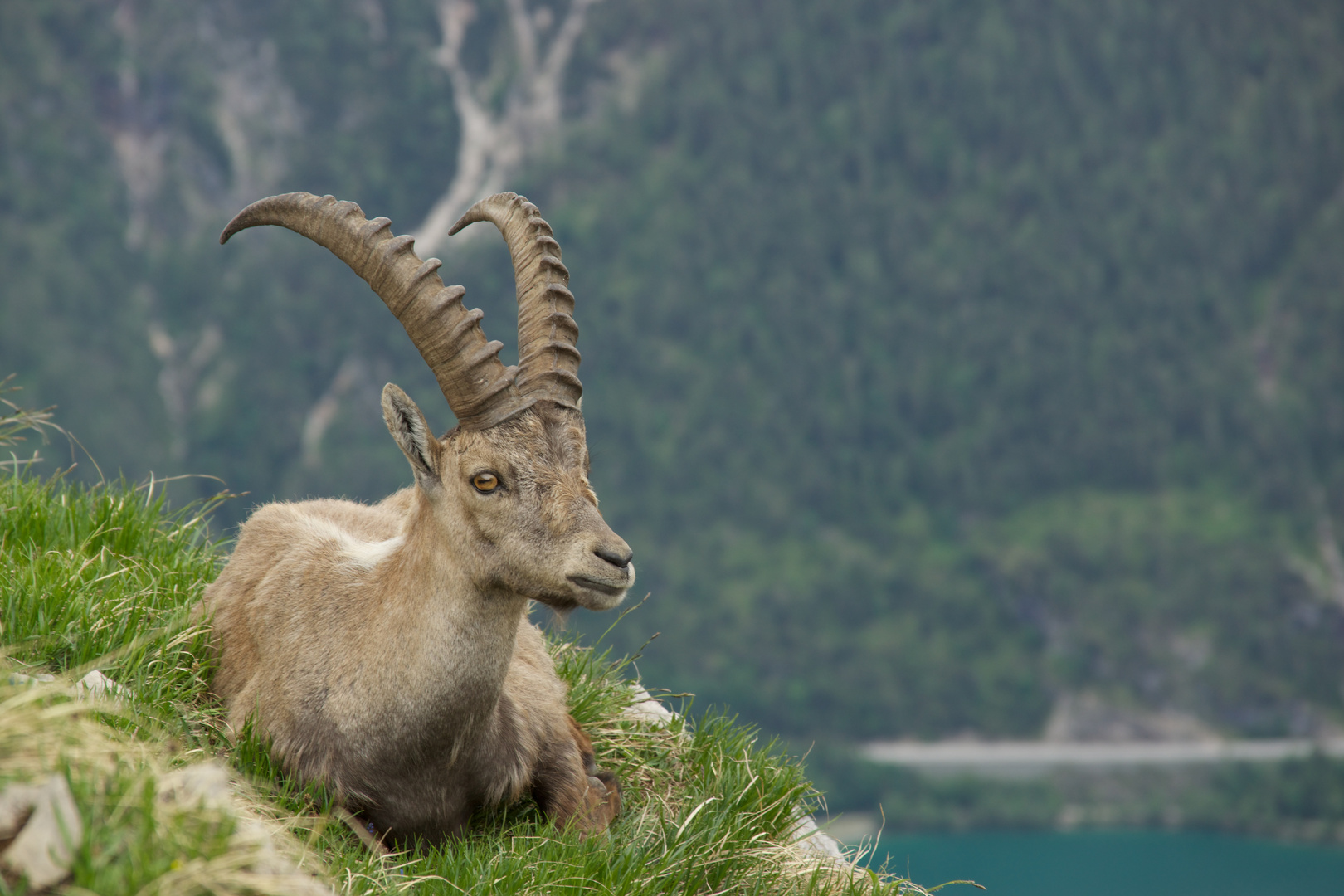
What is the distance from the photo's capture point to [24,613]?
23.2 feet

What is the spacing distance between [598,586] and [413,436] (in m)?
1.35

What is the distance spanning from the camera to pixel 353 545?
8180 mm

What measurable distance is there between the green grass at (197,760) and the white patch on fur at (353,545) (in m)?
0.92

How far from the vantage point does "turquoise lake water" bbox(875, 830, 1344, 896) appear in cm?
15908

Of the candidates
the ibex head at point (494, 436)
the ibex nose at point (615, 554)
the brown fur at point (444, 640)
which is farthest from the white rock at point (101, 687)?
the ibex nose at point (615, 554)

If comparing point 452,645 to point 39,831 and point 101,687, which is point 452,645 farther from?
point 39,831

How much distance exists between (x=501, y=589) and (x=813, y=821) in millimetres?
3135

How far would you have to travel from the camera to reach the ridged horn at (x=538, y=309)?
275 inches

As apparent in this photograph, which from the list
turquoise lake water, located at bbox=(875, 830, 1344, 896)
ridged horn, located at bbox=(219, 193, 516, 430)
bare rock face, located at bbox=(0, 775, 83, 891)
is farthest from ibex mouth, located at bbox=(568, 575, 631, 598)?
turquoise lake water, located at bbox=(875, 830, 1344, 896)

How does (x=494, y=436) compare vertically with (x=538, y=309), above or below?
below

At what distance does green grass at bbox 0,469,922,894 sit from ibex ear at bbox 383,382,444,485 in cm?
176

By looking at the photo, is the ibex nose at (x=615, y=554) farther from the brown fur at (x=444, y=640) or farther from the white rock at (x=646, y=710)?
the white rock at (x=646, y=710)

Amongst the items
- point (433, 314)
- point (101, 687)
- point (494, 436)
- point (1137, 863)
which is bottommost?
point (101, 687)

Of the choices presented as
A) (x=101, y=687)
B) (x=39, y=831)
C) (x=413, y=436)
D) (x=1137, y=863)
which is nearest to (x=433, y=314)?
(x=413, y=436)
